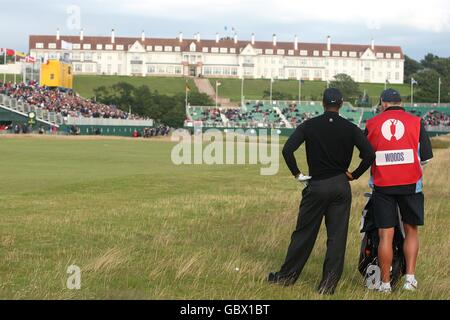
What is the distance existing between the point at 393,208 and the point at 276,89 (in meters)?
158

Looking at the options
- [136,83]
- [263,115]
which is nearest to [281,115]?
[263,115]

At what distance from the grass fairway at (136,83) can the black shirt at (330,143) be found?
470ft

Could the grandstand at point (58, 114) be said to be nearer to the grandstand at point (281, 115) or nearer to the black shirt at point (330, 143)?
the grandstand at point (281, 115)

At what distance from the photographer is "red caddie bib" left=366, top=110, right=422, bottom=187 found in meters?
8.30

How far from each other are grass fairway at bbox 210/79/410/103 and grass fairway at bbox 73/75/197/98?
25.3ft

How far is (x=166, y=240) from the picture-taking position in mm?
11406

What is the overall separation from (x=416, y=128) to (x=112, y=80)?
167037mm

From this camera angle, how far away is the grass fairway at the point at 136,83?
157 m

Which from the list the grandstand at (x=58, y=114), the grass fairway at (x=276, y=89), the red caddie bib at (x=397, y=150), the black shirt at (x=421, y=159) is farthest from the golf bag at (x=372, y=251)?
the grass fairway at (x=276, y=89)

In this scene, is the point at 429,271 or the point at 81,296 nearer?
the point at 81,296

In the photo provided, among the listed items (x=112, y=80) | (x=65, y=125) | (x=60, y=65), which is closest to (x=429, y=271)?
(x=65, y=125)

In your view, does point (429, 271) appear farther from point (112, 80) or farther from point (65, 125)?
point (112, 80)

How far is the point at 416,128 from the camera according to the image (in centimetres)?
833

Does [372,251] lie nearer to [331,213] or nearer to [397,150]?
[331,213]
